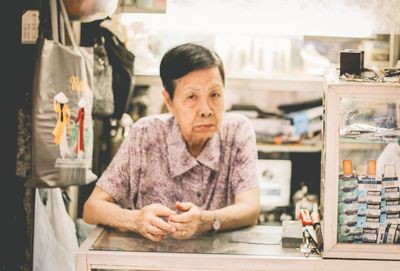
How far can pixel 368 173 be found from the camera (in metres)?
2.16

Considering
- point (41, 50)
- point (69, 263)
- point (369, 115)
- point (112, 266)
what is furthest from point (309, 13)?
point (69, 263)

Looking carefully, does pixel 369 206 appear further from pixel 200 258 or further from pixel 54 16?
pixel 54 16

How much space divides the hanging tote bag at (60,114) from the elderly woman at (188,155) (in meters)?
0.21

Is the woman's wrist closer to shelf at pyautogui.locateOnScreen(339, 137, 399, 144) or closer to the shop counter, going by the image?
the shop counter

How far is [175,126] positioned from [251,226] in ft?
1.85

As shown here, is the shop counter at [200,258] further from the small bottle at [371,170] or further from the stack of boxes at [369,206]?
the small bottle at [371,170]

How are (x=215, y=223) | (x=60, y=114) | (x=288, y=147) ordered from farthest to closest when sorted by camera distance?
(x=288, y=147) → (x=60, y=114) → (x=215, y=223)

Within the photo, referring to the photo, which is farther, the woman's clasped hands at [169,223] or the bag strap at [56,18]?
the bag strap at [56,18]

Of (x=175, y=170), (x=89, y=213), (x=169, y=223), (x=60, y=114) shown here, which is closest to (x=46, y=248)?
(x=89, y=213)

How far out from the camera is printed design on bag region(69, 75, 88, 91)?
2822 millimetres

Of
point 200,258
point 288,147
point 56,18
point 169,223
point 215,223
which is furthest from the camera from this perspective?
point 288,147

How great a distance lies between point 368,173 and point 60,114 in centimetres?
135

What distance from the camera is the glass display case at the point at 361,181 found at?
84.7 inches

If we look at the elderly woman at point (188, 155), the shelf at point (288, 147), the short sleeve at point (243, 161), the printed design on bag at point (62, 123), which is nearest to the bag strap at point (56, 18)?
the printed design on bag at point (62, 123)
